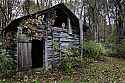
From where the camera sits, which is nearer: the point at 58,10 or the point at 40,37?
the point at 40,37

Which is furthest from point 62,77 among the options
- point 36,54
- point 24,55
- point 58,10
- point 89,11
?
point 89,11

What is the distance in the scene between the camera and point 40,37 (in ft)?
47.4

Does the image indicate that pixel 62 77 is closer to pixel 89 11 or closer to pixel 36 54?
pixel 36 54

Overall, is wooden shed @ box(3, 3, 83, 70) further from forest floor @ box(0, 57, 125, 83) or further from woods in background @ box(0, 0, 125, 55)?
woods in background @ box(0, 0, 125, 55)

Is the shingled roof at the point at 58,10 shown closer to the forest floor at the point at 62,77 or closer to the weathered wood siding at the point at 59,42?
the weathered wood siding at the point at 59,42

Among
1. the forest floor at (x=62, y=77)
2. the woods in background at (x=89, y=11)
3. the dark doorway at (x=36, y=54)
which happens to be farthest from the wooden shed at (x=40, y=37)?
the woods in background at (x=89, y=11)

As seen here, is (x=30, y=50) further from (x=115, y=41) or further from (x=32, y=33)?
(x=115, y=41)

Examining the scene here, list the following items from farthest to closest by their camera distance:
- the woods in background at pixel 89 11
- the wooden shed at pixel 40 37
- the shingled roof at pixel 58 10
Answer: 1. the woods in background at pixel 89 11
2. the shingled roof at pixel 58 10
3. the wooden shed at pixel 40 37

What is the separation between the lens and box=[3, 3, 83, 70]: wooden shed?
552 inches

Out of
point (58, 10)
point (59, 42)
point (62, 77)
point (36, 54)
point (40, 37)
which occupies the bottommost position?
point (62, 77)

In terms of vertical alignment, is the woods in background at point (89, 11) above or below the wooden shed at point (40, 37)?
above

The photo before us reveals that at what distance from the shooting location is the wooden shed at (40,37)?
14031mm

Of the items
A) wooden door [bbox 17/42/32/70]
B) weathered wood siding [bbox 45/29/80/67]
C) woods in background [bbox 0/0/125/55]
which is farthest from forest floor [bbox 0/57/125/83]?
woods in background [bbox 0/0/125/55]

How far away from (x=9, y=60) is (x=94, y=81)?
5.24m
